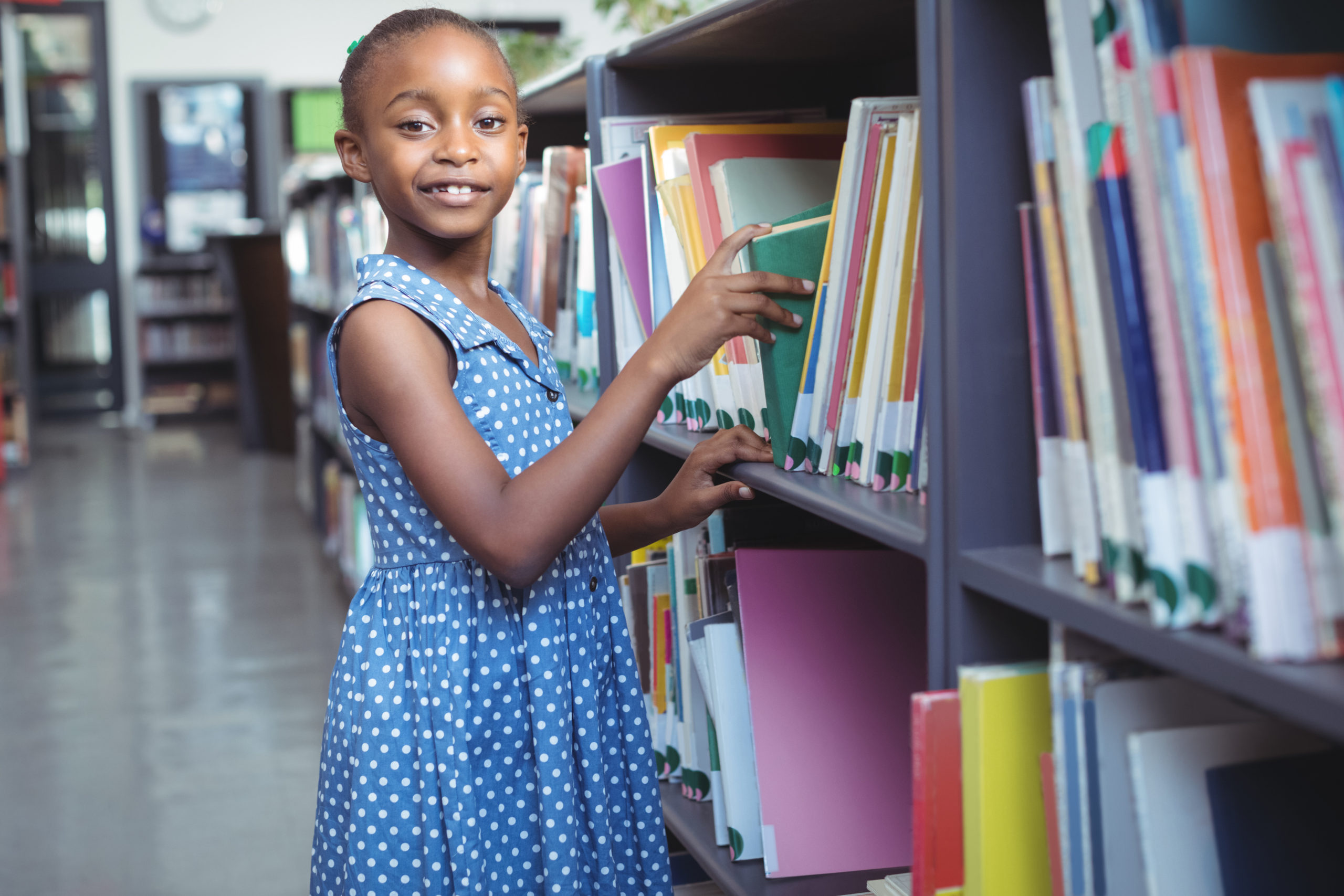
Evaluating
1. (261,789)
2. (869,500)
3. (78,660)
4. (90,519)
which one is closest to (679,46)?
(869,500)

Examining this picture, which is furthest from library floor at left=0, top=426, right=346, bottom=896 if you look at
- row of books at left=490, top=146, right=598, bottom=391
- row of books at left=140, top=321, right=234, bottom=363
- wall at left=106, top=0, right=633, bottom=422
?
wall at left=106, top=0, right=633, bottom=422

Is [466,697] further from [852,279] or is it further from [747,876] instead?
[852,279]

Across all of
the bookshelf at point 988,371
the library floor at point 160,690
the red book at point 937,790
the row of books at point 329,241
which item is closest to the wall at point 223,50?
the row of books at point 329,241

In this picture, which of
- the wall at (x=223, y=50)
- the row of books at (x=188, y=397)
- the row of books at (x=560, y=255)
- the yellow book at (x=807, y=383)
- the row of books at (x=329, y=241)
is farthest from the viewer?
the row of books at (x=188, y=397)

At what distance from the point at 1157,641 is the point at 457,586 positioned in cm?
66

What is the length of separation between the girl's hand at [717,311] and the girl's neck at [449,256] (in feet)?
0.84

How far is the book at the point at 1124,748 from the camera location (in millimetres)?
678

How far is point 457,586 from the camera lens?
1093mm

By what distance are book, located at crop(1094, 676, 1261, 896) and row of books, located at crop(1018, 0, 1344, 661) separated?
7 cm

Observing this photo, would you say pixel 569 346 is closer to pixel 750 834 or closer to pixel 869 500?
pixel 750 834

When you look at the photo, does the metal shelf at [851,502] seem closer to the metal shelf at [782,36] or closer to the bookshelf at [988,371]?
the bookshelf at [988,371]

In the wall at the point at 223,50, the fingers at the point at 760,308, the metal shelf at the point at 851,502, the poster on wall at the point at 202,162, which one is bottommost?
the metal shelf at the point at 851,502

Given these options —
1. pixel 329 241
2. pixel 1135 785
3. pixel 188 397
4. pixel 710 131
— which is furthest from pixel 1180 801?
pixel 188 397

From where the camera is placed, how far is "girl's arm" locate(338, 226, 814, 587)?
97 cm
